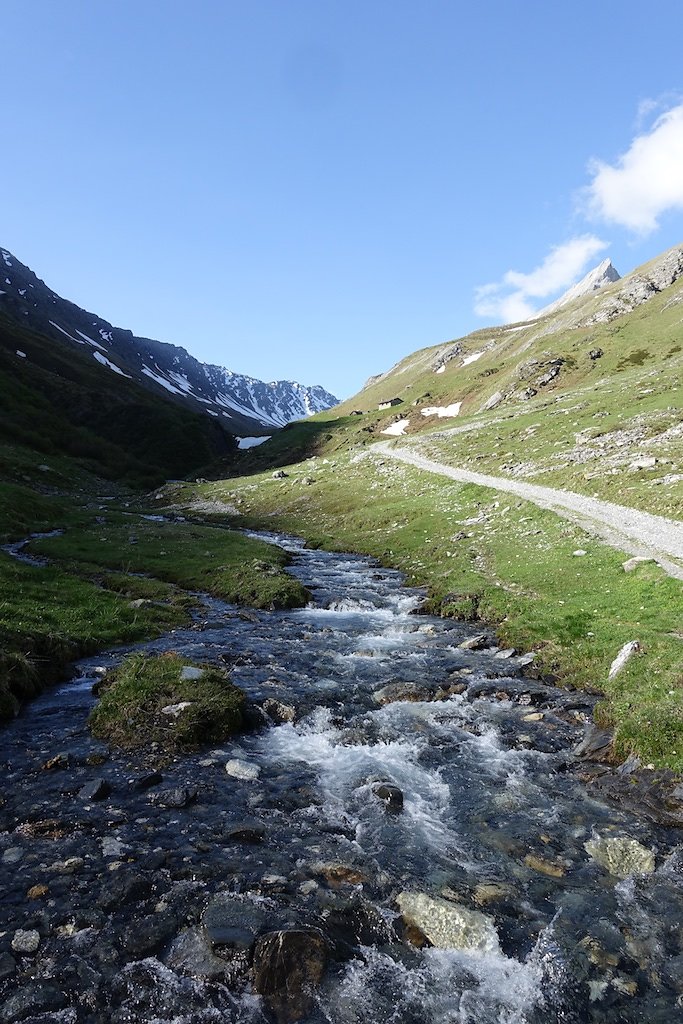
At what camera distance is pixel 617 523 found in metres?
34.8

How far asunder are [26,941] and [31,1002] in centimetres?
109

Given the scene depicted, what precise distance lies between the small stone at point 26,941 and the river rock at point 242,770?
5.41m

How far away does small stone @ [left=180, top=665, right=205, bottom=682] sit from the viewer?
17406mm

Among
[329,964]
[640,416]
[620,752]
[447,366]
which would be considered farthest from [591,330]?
[329,964]

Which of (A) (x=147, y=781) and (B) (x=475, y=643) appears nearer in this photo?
(A) (x=147, y=781)

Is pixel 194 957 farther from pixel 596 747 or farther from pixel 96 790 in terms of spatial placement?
pixel 596 747

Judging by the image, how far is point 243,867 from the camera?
1030 centimetres

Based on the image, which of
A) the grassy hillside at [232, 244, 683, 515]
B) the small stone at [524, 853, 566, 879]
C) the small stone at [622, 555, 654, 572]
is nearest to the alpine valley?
the small stone at [524, 853, 566, 879]

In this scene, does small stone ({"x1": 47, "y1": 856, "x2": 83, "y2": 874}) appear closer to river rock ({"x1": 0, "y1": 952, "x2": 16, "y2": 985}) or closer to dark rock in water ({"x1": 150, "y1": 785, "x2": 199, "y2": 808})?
river rock ({"x1": 0, "y1": 952, "x2": 16, "y2": 985})

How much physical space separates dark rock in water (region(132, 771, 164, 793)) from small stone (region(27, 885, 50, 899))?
3122 millimetres

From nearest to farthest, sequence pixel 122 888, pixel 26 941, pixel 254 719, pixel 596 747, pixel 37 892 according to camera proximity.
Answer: pixel 26 941
pixel 37 892
pixel 122 888
pixel 596 747
pixel 254 719

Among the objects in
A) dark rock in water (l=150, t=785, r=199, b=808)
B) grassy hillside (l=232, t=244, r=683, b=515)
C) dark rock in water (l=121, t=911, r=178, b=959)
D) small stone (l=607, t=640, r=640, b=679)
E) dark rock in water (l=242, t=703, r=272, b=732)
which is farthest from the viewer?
grassy hillside (l=232, t=244, r=683, b=515)

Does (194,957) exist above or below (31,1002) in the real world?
below

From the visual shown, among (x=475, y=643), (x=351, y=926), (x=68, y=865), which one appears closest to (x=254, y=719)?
(x=68, y=865)
